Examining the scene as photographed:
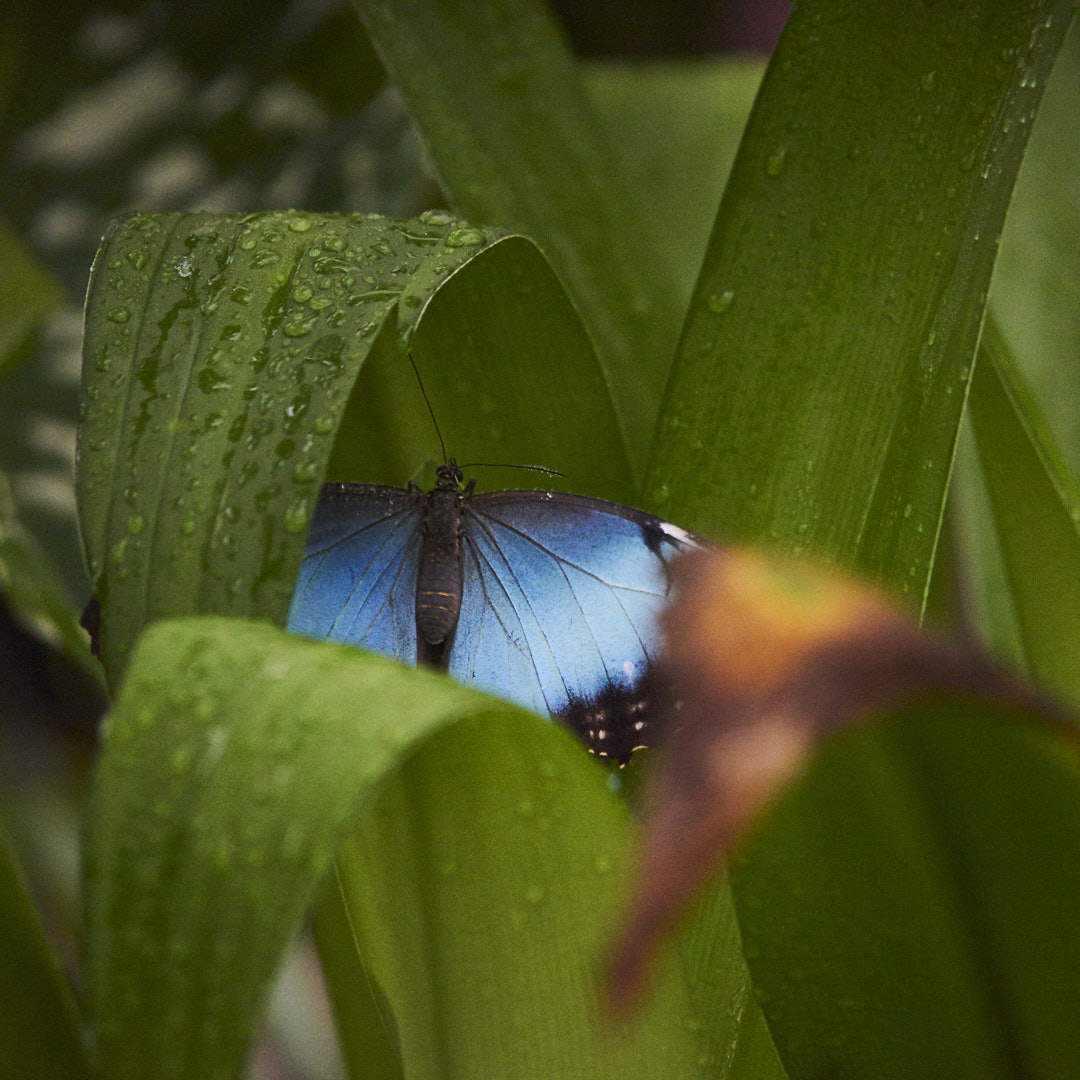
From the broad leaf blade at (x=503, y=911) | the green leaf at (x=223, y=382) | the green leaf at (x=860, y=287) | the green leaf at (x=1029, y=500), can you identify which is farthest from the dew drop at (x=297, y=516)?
the green leaf at (x=1029, y=500)

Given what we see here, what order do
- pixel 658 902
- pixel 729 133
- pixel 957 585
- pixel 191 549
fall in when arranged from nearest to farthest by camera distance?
pixel 658 902 < pixel 191 549 < pixel 729 133 < pixel 957 585

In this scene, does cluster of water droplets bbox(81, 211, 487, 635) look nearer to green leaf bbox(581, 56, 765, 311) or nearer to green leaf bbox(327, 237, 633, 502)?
green leaf bbox(327, 237, 633, 502)

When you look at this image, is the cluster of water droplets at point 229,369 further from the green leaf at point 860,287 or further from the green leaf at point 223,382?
the green leaf at point 860,287

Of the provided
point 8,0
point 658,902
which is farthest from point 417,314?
point 8,0

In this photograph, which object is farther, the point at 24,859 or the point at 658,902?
the point at 24,859

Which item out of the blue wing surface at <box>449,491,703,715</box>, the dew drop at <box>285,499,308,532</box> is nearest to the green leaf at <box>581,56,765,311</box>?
the blue wing surface at <box>449,491,703,715</box>

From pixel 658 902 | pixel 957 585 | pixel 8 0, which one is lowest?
pixel 957 585

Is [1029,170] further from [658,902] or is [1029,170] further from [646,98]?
[658,902]

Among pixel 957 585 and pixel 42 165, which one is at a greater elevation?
pixel 42 165
